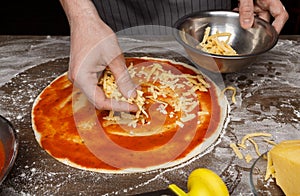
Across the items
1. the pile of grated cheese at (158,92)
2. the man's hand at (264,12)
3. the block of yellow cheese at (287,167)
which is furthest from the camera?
the man's hand at (264,12)

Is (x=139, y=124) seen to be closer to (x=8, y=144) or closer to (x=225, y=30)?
(x=8, y=144)

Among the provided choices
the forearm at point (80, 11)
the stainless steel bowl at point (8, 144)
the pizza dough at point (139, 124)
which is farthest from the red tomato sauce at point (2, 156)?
the forearm at point (80, 11)

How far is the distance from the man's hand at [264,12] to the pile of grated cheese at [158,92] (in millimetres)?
286

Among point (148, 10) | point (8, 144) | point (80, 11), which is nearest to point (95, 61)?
point (80, 11)

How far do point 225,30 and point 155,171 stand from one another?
0.72 m

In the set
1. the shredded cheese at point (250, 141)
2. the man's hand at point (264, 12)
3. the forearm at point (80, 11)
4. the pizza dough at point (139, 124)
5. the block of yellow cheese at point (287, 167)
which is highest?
the forearm at point (80, 11)

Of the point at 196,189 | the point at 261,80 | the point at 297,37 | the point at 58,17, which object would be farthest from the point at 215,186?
the point at 58,17

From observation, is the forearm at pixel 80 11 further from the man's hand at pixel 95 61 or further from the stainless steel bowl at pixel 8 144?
the stainless steel bowl at pixel 8 144

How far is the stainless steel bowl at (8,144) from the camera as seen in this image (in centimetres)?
115

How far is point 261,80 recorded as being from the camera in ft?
5.61

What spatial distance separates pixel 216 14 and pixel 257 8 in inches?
8.3

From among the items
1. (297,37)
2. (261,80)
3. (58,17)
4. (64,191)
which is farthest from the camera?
(58,17)

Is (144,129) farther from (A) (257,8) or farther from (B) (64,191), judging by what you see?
(A) (257,8)

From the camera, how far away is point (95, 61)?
55.1 inches
